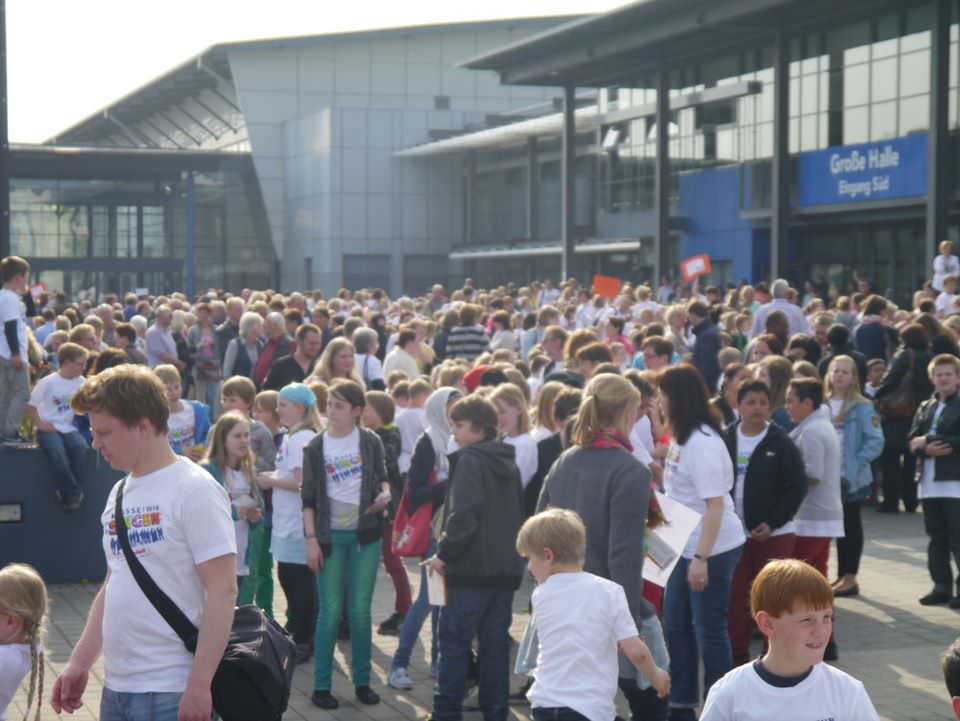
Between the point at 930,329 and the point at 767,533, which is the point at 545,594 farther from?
the point at 930,329

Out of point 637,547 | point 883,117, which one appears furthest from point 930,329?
point 883,117

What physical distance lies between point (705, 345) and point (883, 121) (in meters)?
17.0

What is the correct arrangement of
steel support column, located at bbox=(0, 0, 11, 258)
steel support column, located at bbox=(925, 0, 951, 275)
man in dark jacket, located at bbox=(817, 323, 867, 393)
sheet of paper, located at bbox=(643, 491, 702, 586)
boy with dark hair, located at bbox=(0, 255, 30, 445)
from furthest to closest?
steel support column, located at bbox=(925, 0, 951, 275) → man in dark jacket, located at bbox=(817, 323, 867, 393) → steel support column, located at bbox=(0, 0, 11, 258) → boy with dark hair, located at bbox=(0, 255, 30, 445) → sheet of paper, located at bbox=(643, 491, 702, 586)

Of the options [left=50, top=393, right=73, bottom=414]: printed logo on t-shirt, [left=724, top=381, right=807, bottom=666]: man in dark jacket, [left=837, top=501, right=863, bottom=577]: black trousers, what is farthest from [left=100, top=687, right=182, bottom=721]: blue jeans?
[left=50, top=393, right=73, bottom=414]: printed logo on t-shirt

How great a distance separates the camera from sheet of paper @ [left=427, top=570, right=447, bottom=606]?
7492 mm

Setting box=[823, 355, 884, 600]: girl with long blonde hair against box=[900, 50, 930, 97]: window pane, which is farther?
box=[900, 50, 930, 97]: window pane

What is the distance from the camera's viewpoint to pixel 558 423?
9.47 metres

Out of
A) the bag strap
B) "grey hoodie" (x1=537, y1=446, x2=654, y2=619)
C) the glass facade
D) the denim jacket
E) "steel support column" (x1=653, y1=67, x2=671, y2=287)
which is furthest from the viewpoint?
the glass facade

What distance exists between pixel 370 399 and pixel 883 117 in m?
25.7

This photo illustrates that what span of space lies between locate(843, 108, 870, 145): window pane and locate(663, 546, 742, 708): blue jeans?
27.6 metres

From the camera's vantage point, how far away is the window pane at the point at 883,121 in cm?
3275

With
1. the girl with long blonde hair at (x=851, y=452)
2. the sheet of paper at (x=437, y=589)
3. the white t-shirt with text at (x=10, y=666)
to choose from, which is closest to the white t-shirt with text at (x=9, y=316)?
the sheet of paper at (x=437, y=589)

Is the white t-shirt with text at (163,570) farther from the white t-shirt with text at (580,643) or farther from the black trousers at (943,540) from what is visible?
the black trousers at (943,540)

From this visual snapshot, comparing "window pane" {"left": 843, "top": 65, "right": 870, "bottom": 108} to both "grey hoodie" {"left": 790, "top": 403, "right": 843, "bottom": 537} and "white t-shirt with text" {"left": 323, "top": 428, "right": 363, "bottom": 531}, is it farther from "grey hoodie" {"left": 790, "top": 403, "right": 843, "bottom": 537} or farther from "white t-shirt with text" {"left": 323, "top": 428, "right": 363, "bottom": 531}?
"white t-shirt with text" {"left": 323, "top": 428, "right": 363, "bottom": 531}
